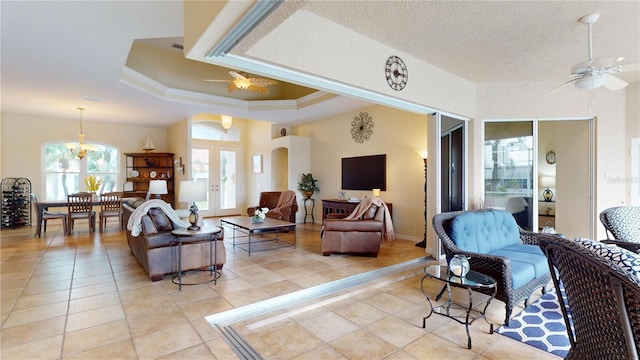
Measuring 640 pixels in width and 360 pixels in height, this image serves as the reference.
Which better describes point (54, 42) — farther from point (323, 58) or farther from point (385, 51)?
point (385, 51)

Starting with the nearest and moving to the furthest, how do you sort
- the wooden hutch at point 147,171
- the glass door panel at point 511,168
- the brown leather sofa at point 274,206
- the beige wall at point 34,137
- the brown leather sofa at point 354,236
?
1. the brown leather sofa at point 354,236
2. the glass door panel at point 511,168
3. the brown leather sofa at point 274,206
4. the beige wall at point 34,137
5. the wooden hutch at point 147,171

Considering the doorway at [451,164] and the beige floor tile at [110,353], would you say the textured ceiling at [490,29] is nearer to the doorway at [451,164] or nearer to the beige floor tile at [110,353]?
the doorway at [451,164]

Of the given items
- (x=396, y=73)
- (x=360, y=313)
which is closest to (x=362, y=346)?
(x=360, y=313)

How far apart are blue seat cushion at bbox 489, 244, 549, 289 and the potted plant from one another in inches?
209

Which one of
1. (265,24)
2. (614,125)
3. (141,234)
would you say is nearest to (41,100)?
(141,234)

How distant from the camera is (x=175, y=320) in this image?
2.63 meters

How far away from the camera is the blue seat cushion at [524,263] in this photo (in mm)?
2738

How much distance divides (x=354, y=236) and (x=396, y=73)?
2.44 metres

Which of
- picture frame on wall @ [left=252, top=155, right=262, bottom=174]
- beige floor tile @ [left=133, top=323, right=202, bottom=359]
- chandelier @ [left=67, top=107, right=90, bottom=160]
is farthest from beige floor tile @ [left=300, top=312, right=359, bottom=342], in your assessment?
picture frame on wall @ [left=252, top=155, right=262, bottom=174]

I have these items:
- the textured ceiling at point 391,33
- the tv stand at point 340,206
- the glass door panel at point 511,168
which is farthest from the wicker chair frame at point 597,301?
the tv stand at point 340,206

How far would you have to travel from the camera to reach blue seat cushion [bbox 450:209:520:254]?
3.15 meters

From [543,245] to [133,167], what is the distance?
9.78m

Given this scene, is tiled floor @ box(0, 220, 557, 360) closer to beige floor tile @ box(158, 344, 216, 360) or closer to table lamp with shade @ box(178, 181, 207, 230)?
beige floor tile @ box(158, 344, 216, 360)

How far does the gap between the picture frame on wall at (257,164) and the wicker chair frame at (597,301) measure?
855 centimetres
